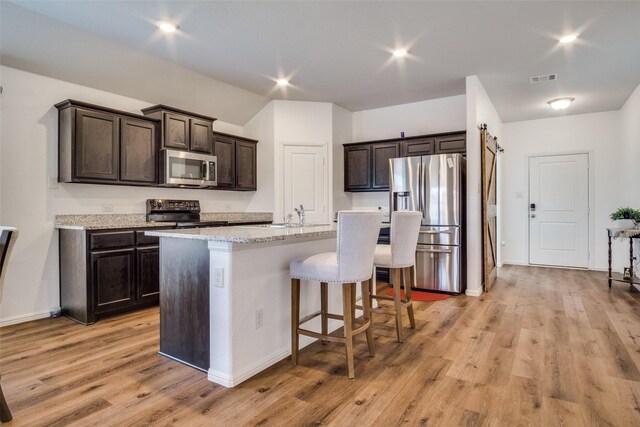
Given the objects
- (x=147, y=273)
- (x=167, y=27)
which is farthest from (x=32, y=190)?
(x=167, y=27)

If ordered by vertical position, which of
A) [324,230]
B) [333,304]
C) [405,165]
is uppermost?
[405,165]

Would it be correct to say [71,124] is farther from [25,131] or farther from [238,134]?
[238,134]

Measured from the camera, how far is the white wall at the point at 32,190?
3.31 meters

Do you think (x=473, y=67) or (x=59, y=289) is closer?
(x=59, y=289)

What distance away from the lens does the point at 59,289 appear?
3617mm

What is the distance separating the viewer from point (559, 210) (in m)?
6.30

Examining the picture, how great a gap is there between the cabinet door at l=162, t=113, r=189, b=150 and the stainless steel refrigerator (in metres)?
2.73

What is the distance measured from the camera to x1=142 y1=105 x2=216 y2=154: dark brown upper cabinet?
420 cm

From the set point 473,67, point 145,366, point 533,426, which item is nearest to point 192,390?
point 145,366

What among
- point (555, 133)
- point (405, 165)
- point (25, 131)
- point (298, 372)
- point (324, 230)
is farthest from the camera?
point (555, 133)

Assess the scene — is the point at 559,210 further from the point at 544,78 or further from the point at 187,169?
the point at 187,169

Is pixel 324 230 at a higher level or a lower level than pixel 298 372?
higher

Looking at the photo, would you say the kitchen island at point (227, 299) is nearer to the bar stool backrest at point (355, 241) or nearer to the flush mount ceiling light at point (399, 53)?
the bar stool backrest at point (355, 241)

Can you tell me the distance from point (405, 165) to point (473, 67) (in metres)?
1.36
